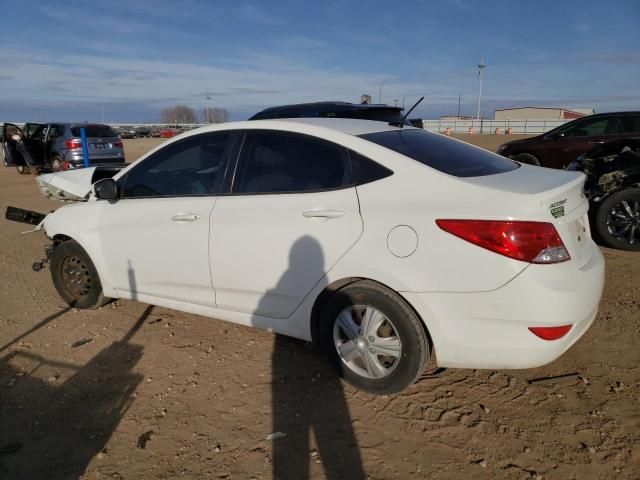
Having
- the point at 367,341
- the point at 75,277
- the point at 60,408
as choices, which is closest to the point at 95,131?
the point at 75,277

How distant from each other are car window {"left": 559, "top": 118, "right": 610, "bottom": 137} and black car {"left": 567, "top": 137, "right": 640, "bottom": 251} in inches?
148

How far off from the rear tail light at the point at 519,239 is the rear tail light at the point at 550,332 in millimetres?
358

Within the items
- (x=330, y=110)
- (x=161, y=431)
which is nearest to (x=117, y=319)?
(x=161, y=431)

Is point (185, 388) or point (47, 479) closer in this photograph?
point (47, 479)

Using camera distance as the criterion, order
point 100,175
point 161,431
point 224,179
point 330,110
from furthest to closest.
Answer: point 330,110
point 100,175
point 224,179
point 161,431

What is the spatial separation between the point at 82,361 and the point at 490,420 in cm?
288

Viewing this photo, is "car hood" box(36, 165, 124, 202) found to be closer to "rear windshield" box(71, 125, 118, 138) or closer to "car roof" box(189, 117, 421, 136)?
"car roof" box(189, 117, 421, 136)

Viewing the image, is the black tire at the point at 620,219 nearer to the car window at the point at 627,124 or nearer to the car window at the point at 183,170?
the car window at the point at 627,124

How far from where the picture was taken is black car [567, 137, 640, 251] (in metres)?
5.86

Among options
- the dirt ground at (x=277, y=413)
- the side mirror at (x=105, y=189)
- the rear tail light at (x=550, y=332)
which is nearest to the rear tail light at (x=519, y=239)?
the rear tail light at (x=550, y=332)

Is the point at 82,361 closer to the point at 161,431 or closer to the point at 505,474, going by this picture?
the point at 161,431

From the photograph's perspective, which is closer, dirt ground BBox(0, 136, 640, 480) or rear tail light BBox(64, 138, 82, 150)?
dirt ground BBox(0, 136, 640, 480)

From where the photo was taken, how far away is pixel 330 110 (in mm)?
7355

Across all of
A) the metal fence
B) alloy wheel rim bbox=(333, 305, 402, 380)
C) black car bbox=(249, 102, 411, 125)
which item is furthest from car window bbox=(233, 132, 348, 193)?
the metal fence
